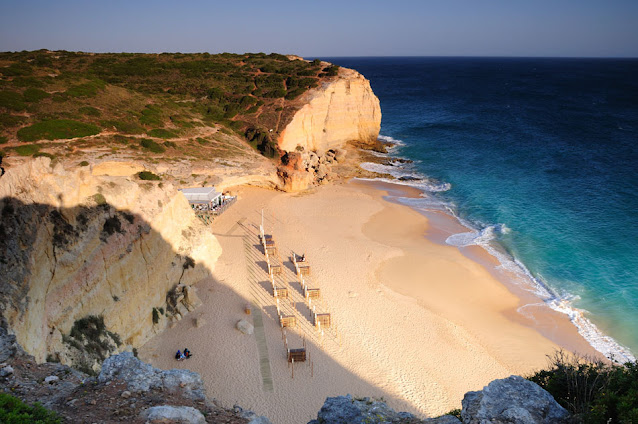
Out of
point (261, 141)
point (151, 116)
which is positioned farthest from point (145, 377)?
point (261, 141)

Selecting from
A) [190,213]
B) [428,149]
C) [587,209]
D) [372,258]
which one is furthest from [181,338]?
[428,149]

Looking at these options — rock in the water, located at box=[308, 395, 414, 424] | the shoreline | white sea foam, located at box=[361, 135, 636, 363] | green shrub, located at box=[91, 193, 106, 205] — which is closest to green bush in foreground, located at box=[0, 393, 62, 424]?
rock in the water, located at box=[308, 395, 414, 424]

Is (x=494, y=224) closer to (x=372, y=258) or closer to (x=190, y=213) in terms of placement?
(x=372, y=258)

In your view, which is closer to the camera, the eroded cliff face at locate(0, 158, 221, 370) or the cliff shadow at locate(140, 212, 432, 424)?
the eroded cliff face at locate(0, 158, 221, 370)

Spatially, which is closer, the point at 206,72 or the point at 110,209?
the point at 110,209

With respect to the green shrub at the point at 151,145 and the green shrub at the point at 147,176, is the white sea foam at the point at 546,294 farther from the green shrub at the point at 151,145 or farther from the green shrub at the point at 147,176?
the green shrub at the point at 151,145

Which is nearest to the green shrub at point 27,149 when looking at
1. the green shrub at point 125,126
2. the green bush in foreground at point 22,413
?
the green shrub at point 125,126

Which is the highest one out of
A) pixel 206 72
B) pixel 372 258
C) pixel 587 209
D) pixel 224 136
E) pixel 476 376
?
pixel 206 72

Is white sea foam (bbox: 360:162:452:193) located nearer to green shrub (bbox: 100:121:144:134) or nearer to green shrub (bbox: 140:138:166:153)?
green shrub (bbox: 140:138:166:153)
